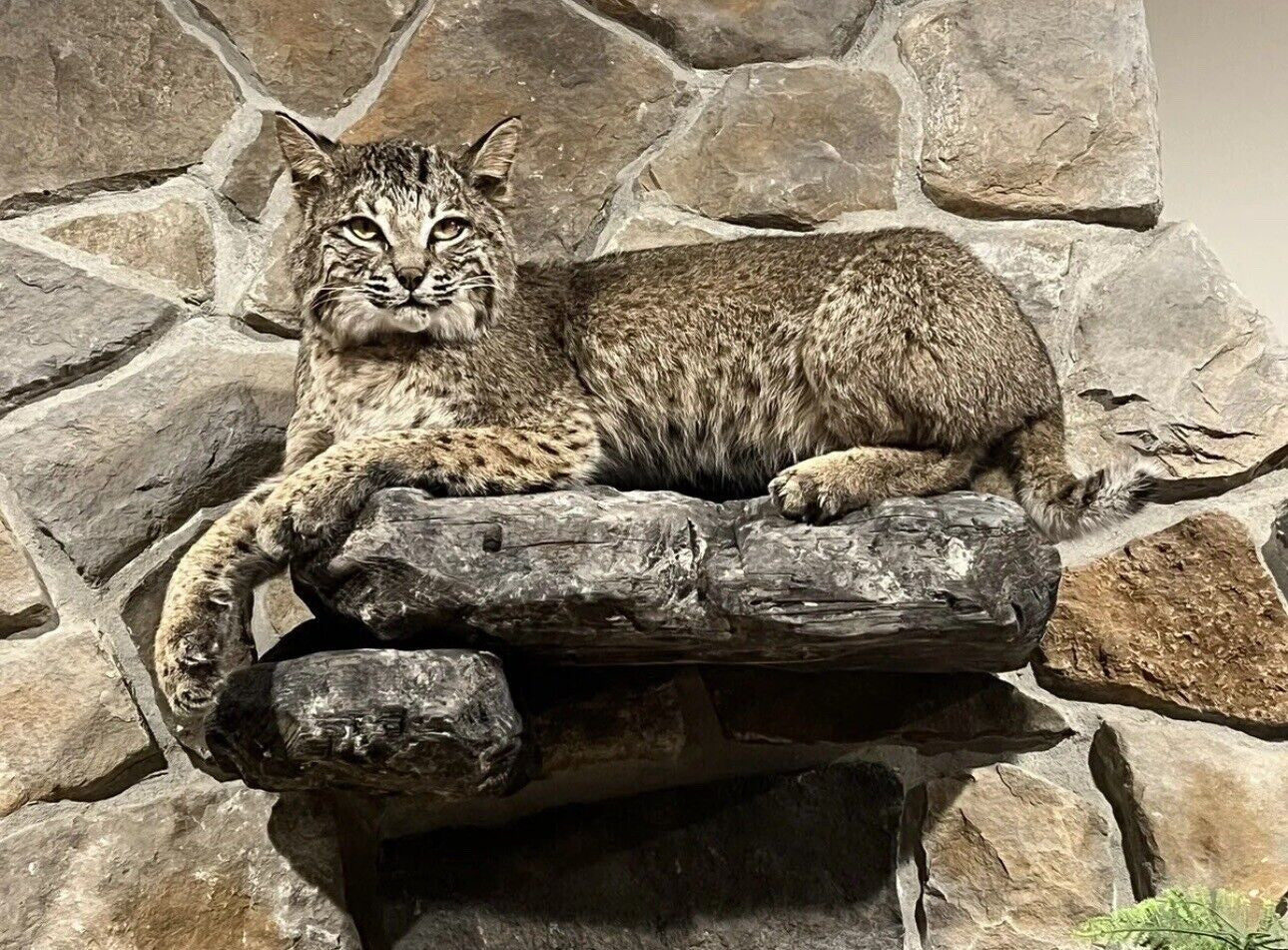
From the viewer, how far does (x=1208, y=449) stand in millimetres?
2193

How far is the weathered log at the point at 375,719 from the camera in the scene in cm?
161

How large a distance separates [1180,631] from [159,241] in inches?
77.6

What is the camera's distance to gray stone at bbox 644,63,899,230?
2.51 m

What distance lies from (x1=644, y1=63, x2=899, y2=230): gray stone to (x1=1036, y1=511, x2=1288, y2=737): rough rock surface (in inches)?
34.1

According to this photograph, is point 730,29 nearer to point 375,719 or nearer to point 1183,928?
point 375,719

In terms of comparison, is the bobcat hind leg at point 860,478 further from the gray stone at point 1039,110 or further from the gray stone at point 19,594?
the gray stone at point 19,594

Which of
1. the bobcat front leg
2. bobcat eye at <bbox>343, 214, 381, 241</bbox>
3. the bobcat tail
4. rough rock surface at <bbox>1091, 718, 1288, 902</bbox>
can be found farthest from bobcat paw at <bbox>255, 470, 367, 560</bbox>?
rough rock surface at <bbox>1091, 718, 1288, 902</bbox>

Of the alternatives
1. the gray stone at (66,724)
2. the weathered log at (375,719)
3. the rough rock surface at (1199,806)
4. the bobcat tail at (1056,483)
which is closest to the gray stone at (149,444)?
the gray stone at (66,724)

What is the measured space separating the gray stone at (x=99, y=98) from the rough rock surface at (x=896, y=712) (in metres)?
1.50

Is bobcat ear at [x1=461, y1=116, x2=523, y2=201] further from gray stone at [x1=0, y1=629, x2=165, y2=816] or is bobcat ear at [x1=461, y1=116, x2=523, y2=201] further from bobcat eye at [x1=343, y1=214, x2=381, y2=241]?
gray stone at [x1=0, y1=629, x2=165, y2=816]

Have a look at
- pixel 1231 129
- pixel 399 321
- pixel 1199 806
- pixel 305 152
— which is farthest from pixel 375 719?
pixel 1231 129

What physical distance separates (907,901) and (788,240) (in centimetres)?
113

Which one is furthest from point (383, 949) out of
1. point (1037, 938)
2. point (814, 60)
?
point (814, 60)

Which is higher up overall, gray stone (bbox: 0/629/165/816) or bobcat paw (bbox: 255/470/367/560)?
bobcat paw (bbox: 255/470/367/560)
